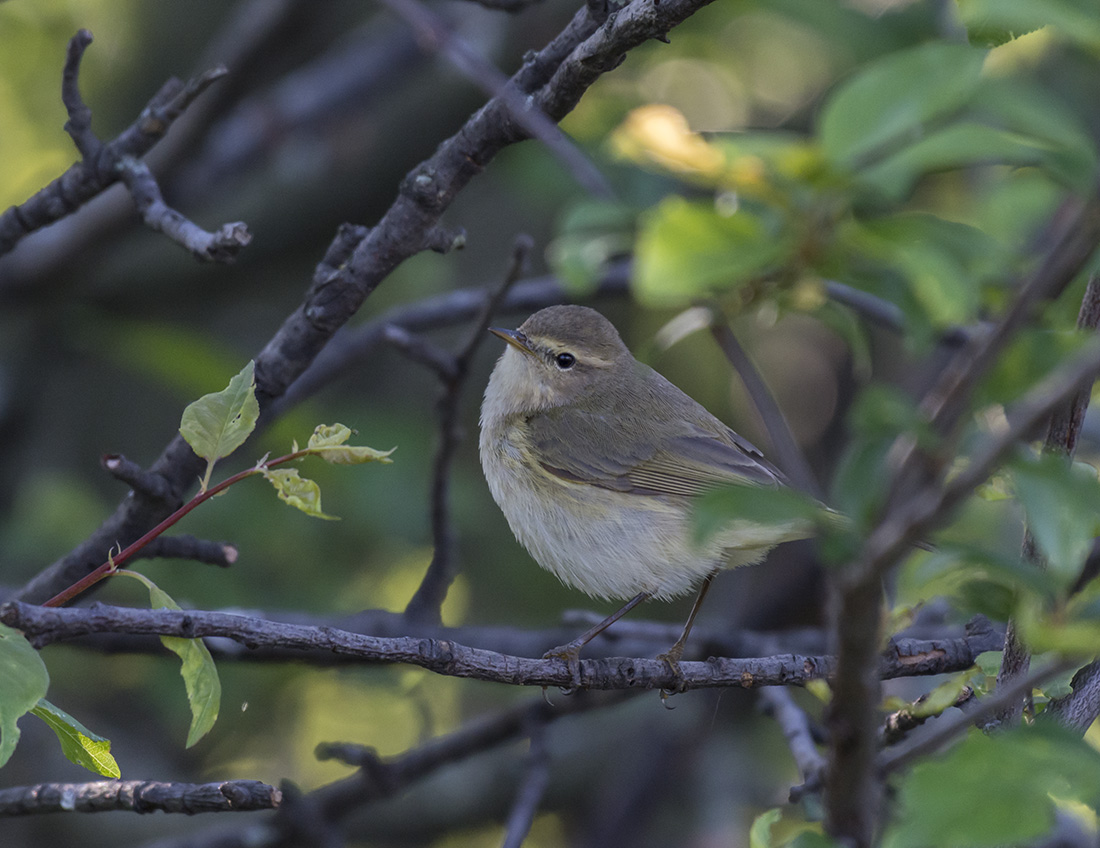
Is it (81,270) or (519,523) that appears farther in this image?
(81,270)

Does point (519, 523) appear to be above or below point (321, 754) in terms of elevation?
above

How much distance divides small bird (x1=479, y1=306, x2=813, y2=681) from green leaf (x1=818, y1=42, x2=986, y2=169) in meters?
2.24

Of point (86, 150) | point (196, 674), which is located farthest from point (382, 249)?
point (196, 674)

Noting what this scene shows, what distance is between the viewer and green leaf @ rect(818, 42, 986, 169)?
1.19m

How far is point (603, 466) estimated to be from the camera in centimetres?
396

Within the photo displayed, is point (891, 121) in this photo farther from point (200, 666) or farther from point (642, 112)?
point (200, 666)

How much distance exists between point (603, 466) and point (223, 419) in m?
2.05

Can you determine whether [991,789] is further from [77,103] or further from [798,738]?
[77,103]

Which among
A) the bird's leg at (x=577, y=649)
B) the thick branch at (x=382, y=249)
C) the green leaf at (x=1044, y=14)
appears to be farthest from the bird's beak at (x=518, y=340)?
the green leaf at (x=1044, y=14)

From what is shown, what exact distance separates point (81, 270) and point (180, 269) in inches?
35.5

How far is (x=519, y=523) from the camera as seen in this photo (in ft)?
12.8

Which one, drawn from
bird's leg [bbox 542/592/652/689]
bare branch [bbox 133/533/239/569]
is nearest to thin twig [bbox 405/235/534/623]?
bird's leg [bbox 542/592/652/689]

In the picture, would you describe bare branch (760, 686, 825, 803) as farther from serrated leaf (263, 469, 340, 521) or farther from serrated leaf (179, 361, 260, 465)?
serrated leaf (179, 361, 260, 465)

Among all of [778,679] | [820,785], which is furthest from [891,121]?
[820,785]
